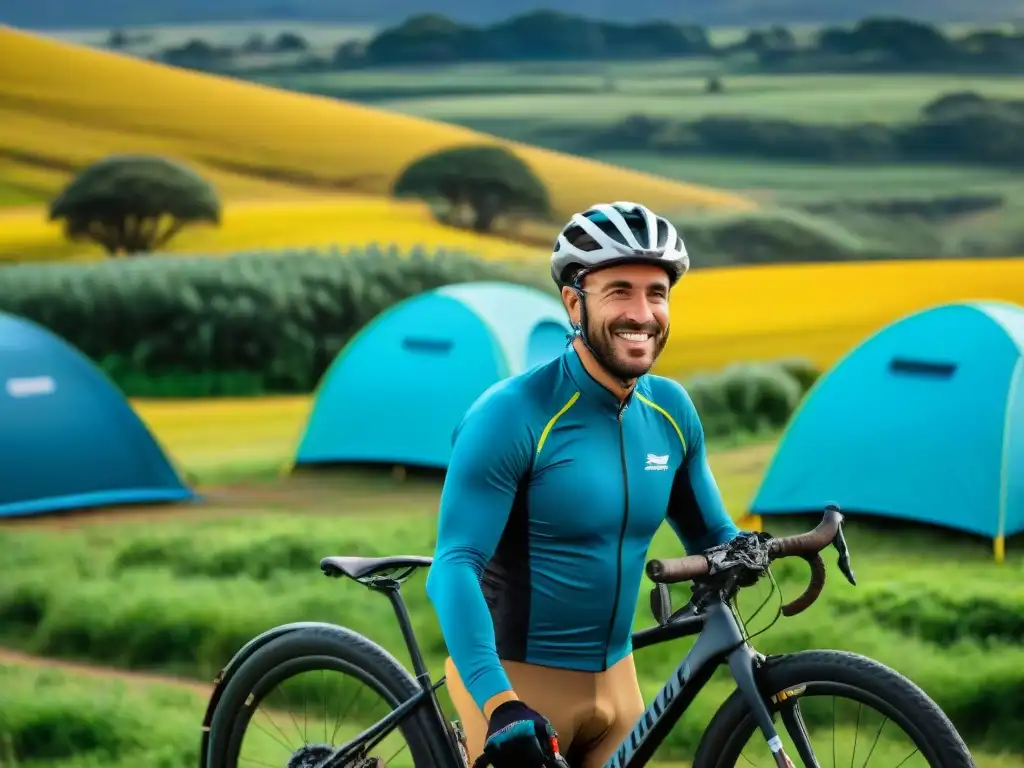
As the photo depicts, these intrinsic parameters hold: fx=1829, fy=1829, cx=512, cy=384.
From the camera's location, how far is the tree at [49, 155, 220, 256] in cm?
2214

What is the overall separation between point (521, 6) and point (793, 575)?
56.2 feet

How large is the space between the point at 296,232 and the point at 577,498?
777 inches

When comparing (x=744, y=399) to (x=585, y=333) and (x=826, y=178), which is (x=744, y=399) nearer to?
(x=826, y=178)

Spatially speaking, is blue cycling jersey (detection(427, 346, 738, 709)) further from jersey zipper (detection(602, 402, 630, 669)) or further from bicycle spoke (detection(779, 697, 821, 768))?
bicycle spoke (detection(779, 697, 821, 768))

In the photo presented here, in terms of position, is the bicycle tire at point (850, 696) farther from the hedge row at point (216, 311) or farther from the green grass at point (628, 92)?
the green grass at point (628, 92)

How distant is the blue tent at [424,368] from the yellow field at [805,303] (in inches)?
218

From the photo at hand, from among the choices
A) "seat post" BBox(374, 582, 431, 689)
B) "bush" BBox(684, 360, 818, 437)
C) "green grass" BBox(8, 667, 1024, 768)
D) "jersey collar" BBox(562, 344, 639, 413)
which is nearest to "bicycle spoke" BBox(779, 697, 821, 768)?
"jersey collar" BBox(562, 344, 639, 413)

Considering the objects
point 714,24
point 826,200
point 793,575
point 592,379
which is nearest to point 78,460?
point 793,575

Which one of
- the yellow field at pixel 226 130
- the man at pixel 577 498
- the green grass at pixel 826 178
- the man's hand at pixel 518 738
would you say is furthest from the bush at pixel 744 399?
the man's hand at pixel 518 738

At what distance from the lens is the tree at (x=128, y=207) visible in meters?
22.1

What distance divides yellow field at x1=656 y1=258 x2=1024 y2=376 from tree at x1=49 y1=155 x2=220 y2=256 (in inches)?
246

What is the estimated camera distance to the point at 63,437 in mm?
10617

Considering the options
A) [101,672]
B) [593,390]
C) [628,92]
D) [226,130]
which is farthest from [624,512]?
[226,130]

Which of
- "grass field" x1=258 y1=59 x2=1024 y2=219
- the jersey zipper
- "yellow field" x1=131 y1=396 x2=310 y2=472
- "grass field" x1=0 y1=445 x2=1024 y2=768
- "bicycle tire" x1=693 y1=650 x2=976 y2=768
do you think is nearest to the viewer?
"bicycle tire" x1=693 y1=650 x2=976 y2=768
